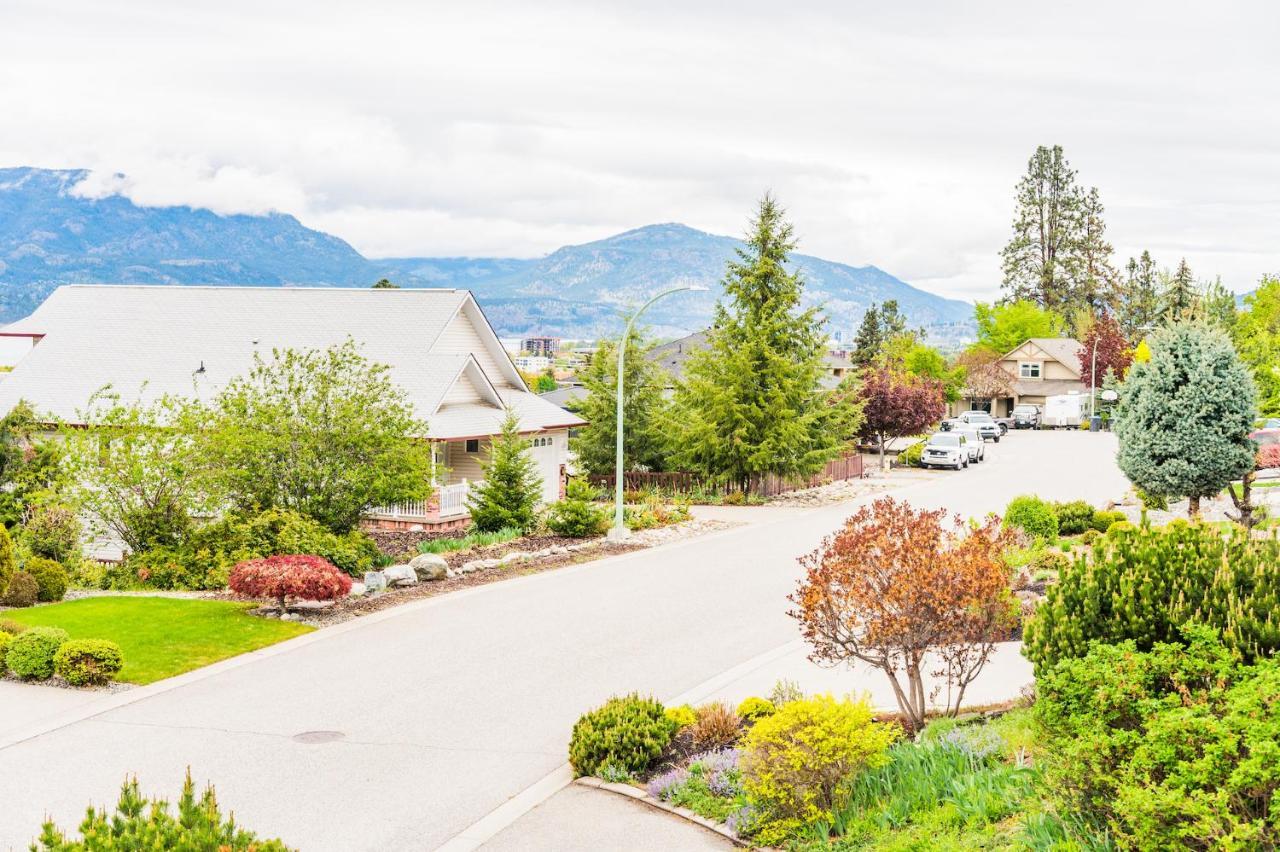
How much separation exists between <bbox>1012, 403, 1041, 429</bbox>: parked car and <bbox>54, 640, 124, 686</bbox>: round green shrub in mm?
82011

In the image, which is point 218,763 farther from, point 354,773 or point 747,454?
point 747,454

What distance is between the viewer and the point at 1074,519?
2630cm

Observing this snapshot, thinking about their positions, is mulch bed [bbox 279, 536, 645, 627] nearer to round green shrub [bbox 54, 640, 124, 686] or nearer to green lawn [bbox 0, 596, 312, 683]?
green lawn [bbox 0, 596, 312, 683]

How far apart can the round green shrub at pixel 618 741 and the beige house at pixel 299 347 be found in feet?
66.9

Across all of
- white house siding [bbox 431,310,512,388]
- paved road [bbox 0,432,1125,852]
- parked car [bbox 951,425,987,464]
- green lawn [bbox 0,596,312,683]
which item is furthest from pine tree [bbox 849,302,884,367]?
green lawn [bbox 0,596,312,683]

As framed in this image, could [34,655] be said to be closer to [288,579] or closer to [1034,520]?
[288,579]

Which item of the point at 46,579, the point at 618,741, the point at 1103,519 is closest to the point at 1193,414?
the point at 1103,519

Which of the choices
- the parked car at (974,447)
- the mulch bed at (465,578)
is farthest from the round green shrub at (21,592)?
the parked car at (974,447)

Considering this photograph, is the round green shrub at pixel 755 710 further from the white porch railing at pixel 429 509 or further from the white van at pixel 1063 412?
the white van at pixel 1063 412

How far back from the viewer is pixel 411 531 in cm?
3108

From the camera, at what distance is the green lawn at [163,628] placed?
15.3 m

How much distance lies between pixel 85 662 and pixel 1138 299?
12880 centimetres

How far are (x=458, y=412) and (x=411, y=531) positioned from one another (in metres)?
4.30

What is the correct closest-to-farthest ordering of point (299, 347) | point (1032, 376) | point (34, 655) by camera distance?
point (34, 655) < point (299, 347) < point (1032, 376)
